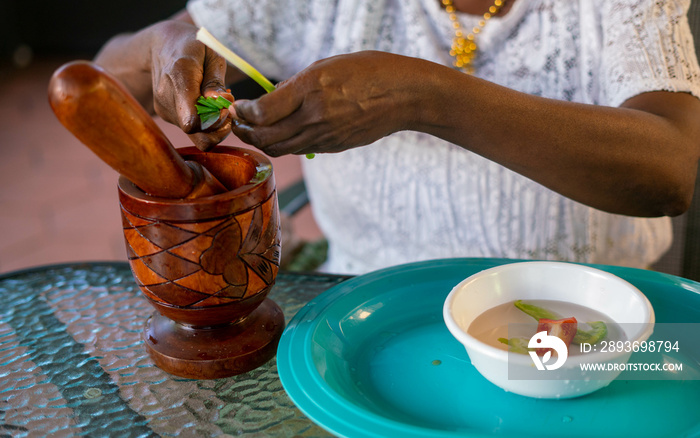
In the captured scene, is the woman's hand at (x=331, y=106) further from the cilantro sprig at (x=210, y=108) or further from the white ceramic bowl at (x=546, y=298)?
the white ceramic bowl at (x=546, y=298)

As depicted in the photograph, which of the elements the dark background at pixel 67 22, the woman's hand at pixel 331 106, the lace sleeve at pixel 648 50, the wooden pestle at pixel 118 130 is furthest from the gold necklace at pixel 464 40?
the dark background at pixel 67 22

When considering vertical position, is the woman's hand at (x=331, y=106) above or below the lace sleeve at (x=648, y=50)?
below

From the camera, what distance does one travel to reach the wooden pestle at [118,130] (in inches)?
21.8

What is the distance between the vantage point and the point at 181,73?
0.86 metres

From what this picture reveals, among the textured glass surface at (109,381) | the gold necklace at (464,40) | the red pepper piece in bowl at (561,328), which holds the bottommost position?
the textured glass surface at (109,381)

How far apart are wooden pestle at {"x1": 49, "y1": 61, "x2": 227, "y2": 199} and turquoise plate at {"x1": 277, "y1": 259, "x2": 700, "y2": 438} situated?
222 millimetres

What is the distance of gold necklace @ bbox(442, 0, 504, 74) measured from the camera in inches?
46.4

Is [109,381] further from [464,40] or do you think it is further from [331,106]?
[464,40]

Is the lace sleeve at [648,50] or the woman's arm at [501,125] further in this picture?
the lace sleeve at [648,50]

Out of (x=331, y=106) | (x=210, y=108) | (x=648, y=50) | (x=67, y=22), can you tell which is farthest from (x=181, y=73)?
(x=67, y=22)

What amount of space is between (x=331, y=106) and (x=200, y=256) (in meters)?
0.23

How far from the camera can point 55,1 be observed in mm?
4758

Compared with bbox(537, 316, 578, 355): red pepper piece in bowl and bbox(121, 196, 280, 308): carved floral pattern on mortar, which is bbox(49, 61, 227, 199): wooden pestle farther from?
bbox(537, 316, 578, 355): red pepper piece in bowl

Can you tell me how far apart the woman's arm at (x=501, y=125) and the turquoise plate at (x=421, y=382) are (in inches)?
6.7
